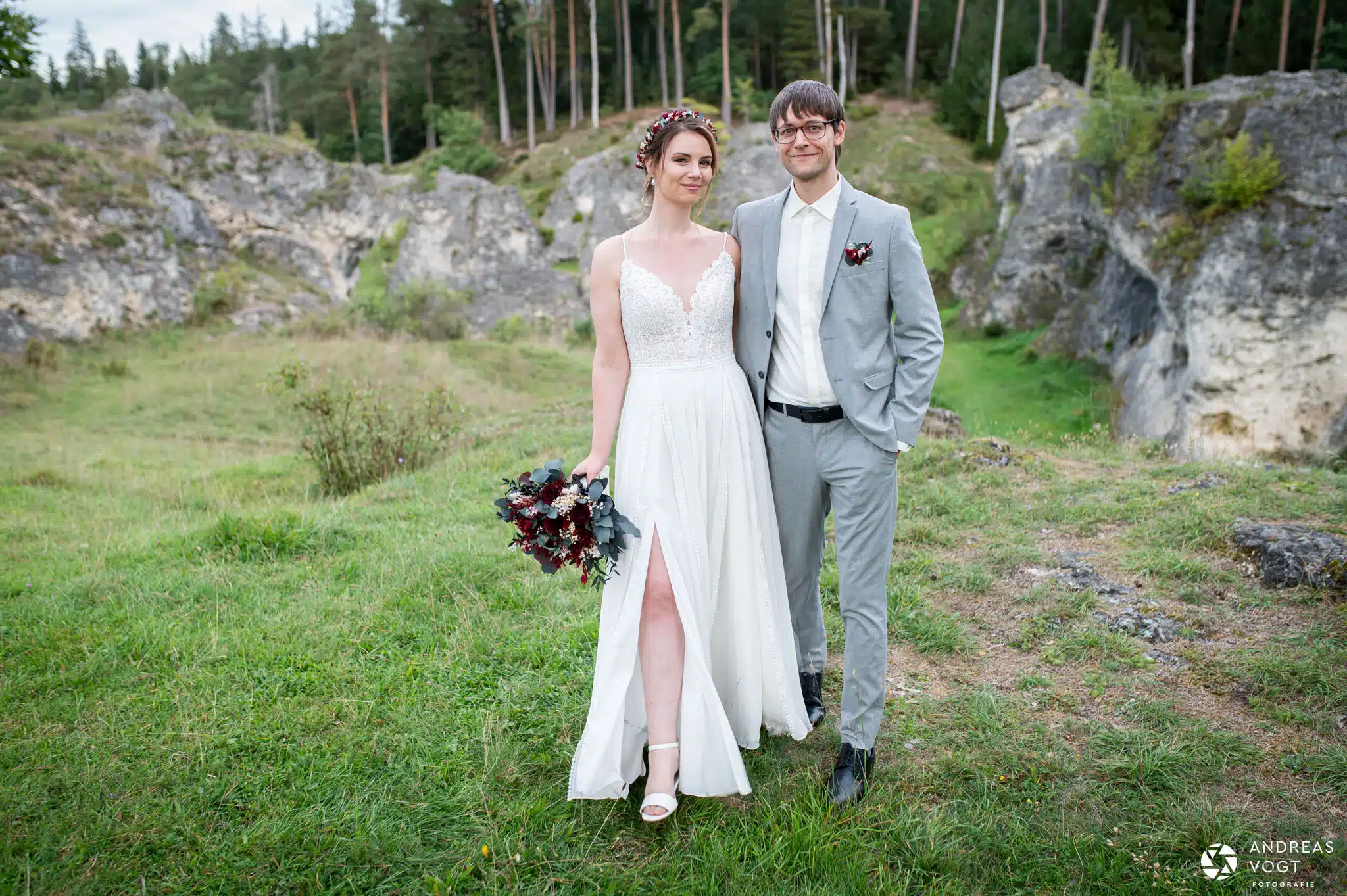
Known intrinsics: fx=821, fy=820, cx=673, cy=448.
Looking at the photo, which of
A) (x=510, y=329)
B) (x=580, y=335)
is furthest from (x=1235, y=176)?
(x=510, y=329)

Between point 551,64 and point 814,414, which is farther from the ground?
point 551,64

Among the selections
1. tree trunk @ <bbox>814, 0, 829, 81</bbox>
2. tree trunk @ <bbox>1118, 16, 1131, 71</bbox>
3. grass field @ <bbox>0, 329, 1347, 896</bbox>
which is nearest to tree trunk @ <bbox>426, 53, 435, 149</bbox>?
tree trunk @ <bbox>814, 0, 829, 81</bbox>

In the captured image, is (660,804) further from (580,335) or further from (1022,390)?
(580,335)

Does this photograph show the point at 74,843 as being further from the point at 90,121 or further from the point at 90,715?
the point at 90,121

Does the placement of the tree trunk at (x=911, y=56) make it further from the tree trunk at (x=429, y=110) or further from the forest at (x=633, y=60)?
the tree trunk at (x=429, y=110)

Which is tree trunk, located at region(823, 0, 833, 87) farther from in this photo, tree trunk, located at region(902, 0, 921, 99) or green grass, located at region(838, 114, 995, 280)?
tree trunk, located at region(902, 0, 921, 99)

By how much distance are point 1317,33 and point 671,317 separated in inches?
1191

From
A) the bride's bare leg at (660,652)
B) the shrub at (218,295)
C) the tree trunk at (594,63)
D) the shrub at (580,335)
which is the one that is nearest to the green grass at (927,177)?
the shrub at (580,335)

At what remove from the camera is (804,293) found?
321cm

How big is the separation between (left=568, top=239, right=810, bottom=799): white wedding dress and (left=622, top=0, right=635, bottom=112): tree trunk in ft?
120

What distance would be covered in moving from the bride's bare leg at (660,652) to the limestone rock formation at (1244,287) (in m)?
9.68

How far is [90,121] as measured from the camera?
82.1 ft

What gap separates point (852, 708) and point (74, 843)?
2839 mm

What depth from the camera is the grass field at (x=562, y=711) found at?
2.79m
